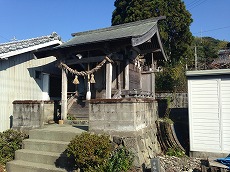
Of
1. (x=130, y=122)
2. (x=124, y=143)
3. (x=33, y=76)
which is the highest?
(x=33, y=76)

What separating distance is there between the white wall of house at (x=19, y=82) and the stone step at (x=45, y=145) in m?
2.49

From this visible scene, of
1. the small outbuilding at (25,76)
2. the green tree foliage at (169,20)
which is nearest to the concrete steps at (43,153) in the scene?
the small outbuilding at (25,76)

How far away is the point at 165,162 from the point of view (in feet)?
26.3

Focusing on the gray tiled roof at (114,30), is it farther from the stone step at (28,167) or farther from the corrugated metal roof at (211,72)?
the stone step at (28,167)

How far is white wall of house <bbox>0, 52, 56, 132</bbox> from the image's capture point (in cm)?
995

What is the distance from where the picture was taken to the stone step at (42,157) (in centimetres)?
709

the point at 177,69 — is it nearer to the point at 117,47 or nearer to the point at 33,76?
the point at 117,47

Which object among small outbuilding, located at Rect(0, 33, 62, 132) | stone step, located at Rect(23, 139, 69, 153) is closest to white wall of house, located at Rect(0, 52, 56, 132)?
small outbuilding, located at Rect(0, 33, 62, 132)

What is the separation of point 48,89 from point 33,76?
4.97ft

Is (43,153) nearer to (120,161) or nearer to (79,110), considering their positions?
(120,161)

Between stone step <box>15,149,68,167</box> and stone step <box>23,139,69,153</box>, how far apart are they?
0.18m

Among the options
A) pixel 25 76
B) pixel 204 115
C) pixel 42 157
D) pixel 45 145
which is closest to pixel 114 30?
pixel 25 76

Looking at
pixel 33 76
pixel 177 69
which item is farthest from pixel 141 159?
pixel 177 69

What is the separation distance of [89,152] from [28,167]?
235cm
